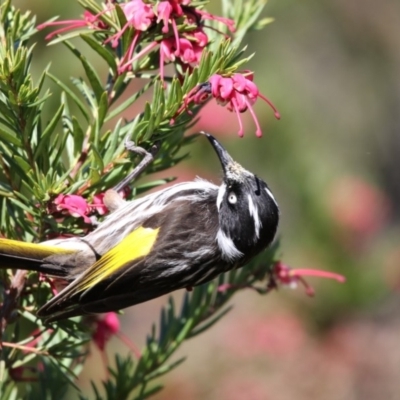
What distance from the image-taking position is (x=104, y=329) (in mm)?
2432

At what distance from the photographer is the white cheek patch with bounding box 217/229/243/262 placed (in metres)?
2.61

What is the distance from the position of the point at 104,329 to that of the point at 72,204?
564 millimetres

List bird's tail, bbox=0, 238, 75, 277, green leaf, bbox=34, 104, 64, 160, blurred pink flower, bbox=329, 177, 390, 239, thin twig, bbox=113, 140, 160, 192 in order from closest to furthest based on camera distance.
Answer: green leaf, bbox=34, 104, 64, 160, bird's tail, bbox=0, 238, 75, 277, thin twig, bbox=113, 140, 160, 192, blurred pink flower, bbox=329, 177, 390, 239

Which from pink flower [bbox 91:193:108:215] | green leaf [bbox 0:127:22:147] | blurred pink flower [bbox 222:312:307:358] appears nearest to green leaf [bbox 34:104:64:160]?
green leaf [bbox 0:127:22:147]

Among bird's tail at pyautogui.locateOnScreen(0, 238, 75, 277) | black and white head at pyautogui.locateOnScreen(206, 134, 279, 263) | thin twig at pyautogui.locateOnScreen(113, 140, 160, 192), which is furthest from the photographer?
black and white head at pyautogui.locateOnScreen(206, 134, 279, 263)

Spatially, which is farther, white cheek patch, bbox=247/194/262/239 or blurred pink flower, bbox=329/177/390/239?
blurred pink flower, bbox=329/177/390/239

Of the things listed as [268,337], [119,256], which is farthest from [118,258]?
[268,337]

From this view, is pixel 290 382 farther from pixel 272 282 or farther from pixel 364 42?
pixel 364 42

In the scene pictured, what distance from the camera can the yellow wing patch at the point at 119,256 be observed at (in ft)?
8.00

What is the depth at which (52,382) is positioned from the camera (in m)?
2.28

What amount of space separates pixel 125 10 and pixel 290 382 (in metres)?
4.00

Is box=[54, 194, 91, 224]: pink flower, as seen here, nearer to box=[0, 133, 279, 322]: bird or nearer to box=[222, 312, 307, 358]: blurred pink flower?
box=[0, 133, 279, 322]: bird

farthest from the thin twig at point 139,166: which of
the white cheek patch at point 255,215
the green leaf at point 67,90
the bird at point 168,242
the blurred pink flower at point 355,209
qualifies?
the blurred pink flower at point 355,209

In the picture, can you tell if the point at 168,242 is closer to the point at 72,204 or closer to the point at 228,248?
the point at 228,248
